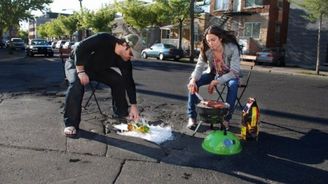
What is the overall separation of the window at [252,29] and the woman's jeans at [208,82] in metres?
32.3

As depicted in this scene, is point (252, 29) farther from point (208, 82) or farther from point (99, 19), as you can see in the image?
point (208, 82)

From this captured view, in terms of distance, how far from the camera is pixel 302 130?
668 centimetres

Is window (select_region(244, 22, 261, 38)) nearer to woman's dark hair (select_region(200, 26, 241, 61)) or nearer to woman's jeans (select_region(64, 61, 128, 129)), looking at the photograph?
woman's dark hair (select_region(200, 26, 241, 61))

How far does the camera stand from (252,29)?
127 feet

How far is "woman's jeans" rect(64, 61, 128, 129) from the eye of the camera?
5.98m

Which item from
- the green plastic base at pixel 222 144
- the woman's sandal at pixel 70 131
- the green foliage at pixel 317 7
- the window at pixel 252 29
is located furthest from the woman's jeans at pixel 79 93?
the window at pixel 252 29

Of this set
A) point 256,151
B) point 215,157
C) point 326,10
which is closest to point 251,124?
point 256,151

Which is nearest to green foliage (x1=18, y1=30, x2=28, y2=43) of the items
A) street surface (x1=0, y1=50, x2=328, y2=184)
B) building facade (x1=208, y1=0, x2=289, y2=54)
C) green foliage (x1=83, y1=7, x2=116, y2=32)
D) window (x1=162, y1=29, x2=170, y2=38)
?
green foliage (x1=83, y1=7, x2=116, y2=32)

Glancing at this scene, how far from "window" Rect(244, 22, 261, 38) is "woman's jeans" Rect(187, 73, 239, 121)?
106 feet

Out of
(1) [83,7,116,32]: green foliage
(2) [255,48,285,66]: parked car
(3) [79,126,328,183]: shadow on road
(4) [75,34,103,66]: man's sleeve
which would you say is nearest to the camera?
(3) [79,126,328,183]: shadow on road

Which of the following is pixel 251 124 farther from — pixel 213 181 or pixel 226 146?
pixel 213 181

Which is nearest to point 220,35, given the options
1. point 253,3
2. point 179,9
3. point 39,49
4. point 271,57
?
point 271,57

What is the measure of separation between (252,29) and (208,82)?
32937 millimetres

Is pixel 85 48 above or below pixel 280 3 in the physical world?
below
